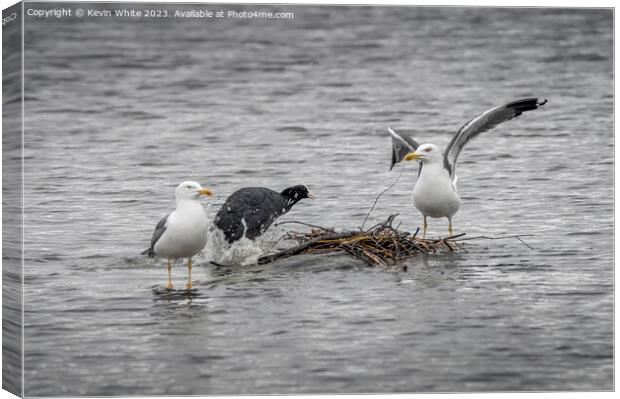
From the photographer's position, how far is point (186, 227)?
1209 centimetres

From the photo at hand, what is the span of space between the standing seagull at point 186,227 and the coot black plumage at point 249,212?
0.98 metres

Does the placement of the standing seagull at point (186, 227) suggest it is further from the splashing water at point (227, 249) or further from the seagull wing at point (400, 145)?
the seagull wing at point (400, 145)

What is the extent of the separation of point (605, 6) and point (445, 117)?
4795 millimetres

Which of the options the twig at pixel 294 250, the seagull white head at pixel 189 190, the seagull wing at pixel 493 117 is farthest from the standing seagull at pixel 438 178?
the seagull white head at pixel 189 190

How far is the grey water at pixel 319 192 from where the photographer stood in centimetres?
1046

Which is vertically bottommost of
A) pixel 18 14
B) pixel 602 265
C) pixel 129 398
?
pixel 129 398

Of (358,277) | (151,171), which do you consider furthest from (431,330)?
(151,171)

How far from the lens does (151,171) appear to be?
14.7 meters

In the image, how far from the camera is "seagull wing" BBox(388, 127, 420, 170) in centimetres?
1420

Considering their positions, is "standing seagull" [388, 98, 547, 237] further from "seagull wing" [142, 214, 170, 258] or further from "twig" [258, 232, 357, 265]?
"seagull wing" [142, 214, 170, 258]

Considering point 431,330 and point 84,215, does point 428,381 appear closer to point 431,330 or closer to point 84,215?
point 431,330

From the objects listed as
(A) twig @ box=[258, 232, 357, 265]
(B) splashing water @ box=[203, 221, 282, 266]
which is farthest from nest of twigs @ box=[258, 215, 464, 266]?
(B) splashing water @ box=[203, 221, 282, 266]

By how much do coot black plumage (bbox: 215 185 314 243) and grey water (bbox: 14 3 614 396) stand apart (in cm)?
27

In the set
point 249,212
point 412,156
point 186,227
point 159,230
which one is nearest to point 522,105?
point 412,156
